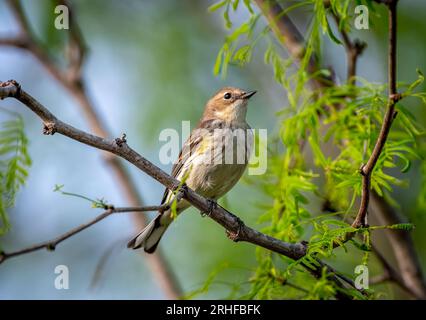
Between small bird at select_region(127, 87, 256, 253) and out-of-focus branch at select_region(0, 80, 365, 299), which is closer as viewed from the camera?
out-of-focus branch at select_region(0, 80, 365, 299)

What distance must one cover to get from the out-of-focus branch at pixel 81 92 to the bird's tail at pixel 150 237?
76cm

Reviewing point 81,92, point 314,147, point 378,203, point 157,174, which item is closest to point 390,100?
point 157,174

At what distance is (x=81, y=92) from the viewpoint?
6.74 m

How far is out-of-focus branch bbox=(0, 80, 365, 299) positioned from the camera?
3.11m

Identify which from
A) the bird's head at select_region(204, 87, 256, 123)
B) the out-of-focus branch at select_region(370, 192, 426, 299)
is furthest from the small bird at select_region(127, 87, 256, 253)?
the out-of-focus branch at select_region(370, 192, 426, 299)

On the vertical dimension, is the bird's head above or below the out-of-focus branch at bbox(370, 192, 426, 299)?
above

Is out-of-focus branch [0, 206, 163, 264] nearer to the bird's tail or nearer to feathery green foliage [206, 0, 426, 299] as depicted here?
feathery green foliage [206, 0, 426, 299]

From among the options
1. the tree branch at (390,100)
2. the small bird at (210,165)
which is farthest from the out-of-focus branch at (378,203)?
the tree branch at (390,100)

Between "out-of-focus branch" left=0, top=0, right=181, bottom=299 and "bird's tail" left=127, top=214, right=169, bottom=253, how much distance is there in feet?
2.49

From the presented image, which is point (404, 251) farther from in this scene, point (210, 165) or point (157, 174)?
point (157, 174)

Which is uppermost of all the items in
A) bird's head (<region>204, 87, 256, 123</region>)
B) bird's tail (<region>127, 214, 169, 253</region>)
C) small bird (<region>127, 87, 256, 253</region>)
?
bird's head (<region>204, 87, 256, 123</region>)

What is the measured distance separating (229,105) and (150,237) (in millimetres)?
1659

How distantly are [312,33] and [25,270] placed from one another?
6.01 meters
